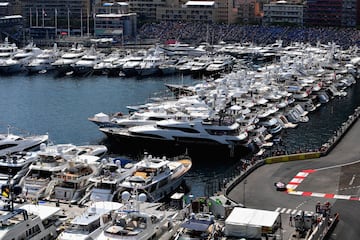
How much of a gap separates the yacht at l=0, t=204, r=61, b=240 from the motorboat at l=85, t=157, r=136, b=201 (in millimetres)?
5834

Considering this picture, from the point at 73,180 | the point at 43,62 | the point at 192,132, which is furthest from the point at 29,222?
the point at 43,62

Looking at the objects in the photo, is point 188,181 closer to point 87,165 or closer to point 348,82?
point 87,165

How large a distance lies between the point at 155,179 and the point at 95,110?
2955cm

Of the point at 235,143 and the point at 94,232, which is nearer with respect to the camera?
the point at 94,232

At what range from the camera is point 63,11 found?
14312 cm

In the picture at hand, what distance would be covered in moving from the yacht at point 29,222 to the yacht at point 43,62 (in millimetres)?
67007

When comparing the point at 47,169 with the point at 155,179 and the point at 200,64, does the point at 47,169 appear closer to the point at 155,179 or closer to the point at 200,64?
the point at 155,179

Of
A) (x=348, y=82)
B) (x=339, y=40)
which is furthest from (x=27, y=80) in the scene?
(x=339, y=40)

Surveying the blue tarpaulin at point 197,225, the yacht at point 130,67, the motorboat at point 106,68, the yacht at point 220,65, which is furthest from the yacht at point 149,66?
the blue tarpaulin at point 197,225

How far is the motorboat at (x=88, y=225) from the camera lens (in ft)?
88.7

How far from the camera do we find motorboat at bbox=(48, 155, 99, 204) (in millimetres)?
35781

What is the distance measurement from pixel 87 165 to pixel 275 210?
11902 millimetres

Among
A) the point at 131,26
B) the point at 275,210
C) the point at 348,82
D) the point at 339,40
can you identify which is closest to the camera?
the point at 275,210

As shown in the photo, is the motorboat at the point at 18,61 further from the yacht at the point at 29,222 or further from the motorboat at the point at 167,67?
the yacht at the point at 29,222
